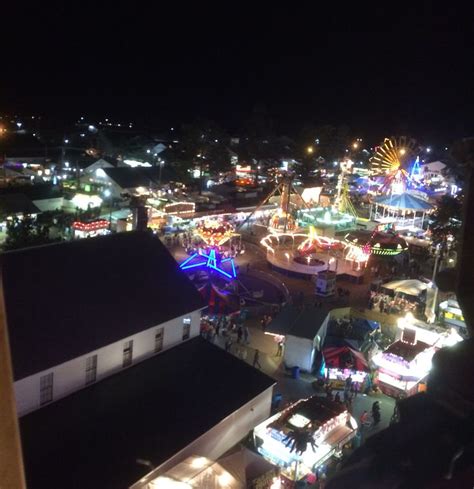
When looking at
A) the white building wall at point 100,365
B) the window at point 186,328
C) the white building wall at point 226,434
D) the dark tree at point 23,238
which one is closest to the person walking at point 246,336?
the white building wall at point 100,365

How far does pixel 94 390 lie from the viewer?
1555 cm

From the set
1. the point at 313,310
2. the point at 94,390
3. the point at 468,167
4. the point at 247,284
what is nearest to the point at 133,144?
the point at 247,284

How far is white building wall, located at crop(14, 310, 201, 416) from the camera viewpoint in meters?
13.9

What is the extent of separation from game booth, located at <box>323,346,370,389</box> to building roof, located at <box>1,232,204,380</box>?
6.07 meters

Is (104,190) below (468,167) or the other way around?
below

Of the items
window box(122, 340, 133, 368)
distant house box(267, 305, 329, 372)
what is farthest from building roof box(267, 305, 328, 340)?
window box(122, 340, 133, 368)

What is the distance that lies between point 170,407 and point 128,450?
2.27m

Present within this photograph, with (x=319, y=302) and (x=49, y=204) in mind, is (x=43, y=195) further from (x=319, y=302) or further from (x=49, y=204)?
(x=319, y=302)

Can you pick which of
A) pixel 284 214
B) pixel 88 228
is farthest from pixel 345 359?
pixel 284 214

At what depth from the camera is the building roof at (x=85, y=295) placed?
1470 cm

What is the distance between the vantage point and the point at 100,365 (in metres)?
16.0

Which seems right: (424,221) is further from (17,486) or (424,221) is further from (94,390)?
(17,486)

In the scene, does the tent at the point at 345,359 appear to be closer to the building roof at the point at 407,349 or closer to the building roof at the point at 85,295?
the building roof at the point at 407,349

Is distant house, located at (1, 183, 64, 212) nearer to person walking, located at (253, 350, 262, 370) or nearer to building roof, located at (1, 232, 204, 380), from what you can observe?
building roof, located at (1, 232, 204, 380)
